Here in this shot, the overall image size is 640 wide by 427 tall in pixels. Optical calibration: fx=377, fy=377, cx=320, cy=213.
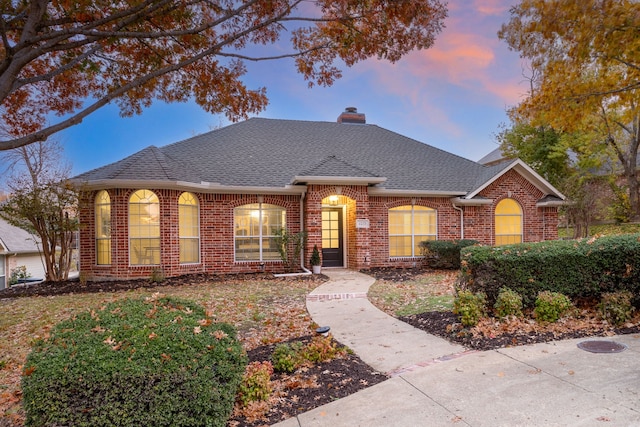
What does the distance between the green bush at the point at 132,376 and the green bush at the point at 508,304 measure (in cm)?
430

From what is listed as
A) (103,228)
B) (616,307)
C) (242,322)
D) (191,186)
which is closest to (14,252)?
(103,228)

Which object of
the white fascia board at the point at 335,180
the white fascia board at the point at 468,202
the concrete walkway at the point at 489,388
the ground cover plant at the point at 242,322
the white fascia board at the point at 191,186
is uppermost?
the white fascia board at the point at 335,180

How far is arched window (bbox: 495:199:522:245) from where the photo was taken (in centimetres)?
1576

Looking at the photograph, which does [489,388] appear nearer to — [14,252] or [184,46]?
[184,46]

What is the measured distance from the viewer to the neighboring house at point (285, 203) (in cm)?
1195

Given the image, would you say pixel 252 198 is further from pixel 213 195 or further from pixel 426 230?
pixel 426 230

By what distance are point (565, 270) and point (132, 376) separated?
6.36 m

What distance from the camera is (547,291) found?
602cm

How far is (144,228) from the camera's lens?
39.2 feet

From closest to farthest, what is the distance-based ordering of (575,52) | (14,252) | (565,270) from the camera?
(565,270), (575,52), (14,252)

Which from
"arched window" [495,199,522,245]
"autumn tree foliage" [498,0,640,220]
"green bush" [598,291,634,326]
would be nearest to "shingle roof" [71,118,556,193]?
"arched window" [495,199,522,245]

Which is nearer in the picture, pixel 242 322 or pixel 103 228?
pixel 242 322

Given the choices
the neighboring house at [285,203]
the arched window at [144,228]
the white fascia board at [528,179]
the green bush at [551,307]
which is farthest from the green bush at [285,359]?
the white fascia board at [528,179]

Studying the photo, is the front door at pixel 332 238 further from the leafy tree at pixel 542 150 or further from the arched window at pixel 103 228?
the leafy tree at pixel 542 150
